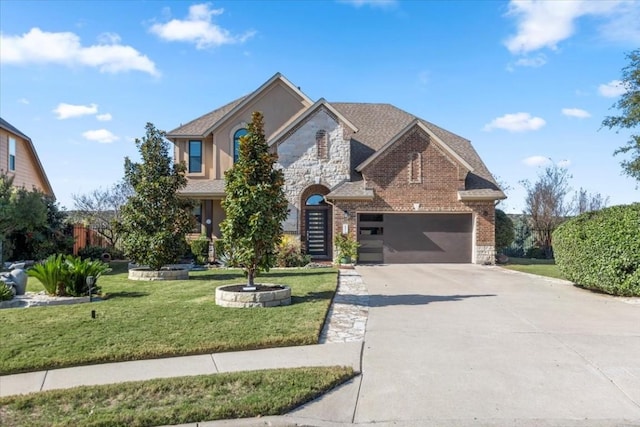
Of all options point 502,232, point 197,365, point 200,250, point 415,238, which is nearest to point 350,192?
point 415,238

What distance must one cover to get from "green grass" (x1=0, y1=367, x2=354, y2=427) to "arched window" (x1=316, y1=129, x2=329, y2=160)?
15.4m

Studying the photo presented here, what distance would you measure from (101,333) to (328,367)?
3822mm

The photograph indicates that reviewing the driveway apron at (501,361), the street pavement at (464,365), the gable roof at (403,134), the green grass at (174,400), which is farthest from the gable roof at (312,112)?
the green grass at (174,400)

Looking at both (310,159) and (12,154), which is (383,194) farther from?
(12,154)

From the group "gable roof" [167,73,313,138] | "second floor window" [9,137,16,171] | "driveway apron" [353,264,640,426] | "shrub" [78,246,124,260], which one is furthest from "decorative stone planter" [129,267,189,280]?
"second floor window" [9,137,16,171]

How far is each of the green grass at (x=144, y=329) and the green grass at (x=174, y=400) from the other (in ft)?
3.85

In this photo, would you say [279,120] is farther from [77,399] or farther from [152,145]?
[77,399]

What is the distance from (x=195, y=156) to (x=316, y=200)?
6.97m

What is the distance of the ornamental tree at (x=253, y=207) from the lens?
9.73 meters

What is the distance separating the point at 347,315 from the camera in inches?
349

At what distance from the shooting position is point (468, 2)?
523 inches

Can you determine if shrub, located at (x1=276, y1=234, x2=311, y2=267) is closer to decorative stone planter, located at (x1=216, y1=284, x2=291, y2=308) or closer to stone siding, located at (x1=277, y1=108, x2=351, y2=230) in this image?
stone siding, located at (x1=277, y1=108, x2=351, y2=230)

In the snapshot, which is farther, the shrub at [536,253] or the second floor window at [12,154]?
the shrub at [536,253]

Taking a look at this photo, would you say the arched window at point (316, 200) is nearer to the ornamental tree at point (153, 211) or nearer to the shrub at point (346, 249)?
the shrub at point (346, 249)
